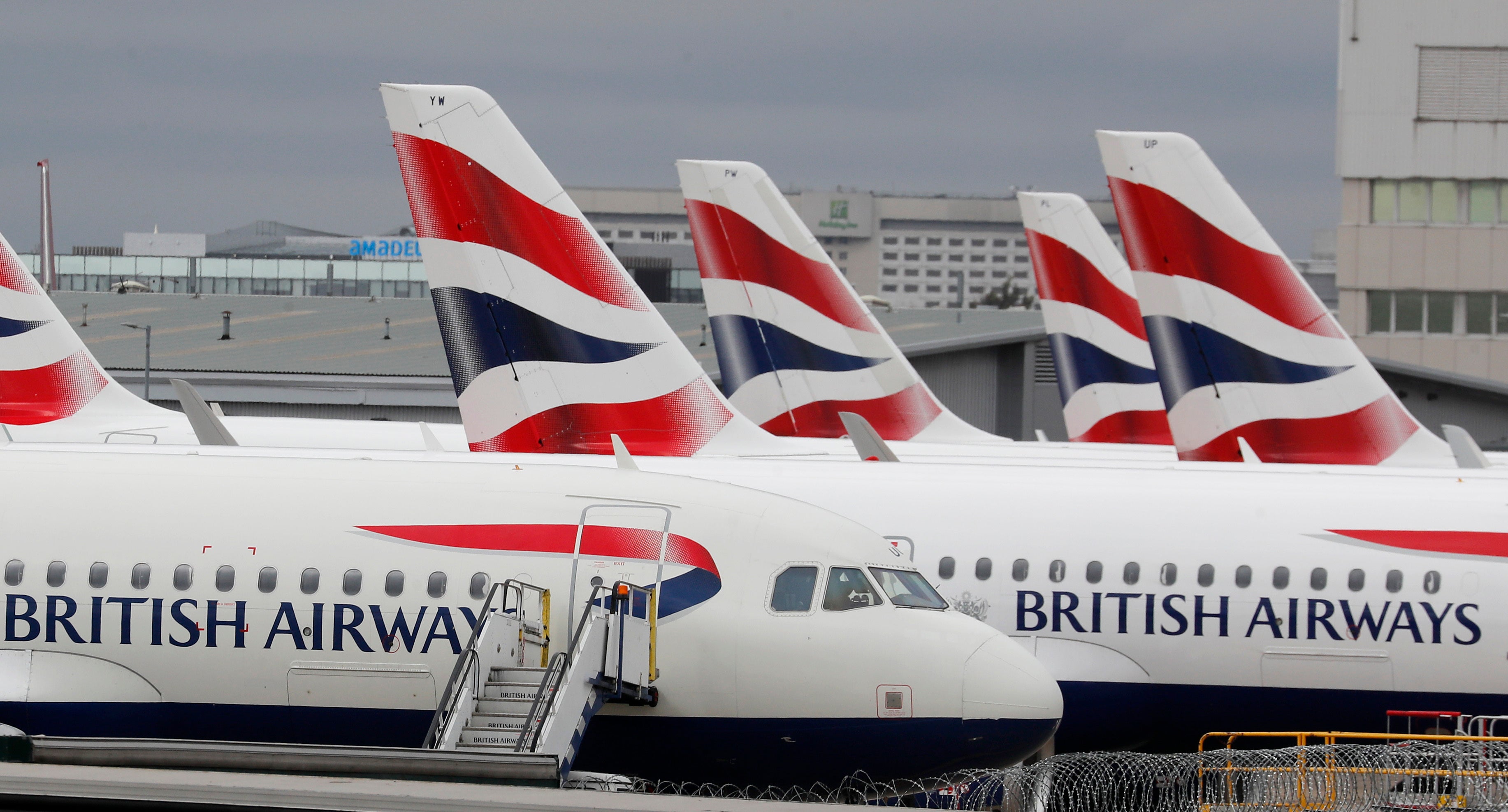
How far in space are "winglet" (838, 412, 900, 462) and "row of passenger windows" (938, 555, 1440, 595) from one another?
3257 mm

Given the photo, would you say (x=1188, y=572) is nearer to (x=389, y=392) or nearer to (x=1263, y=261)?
(x=1263, y=261)

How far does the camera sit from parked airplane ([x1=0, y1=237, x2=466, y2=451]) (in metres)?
29.1

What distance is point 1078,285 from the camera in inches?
1497

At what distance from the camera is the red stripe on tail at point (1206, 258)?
23.4 m

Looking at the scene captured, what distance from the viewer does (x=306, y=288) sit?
94625mm

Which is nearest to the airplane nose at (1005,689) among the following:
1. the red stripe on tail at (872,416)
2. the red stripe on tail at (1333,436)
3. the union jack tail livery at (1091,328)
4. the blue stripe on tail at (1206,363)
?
the red stripe on tail at (1333,436)

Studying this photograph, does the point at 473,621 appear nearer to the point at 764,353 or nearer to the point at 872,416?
the point at 764,353

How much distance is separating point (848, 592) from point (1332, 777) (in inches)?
202

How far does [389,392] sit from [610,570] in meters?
36.7

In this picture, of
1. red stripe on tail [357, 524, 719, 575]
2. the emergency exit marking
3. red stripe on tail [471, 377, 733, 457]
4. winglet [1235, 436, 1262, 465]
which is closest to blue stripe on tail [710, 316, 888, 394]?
red stripe on tail [471, 377, 733, 457]

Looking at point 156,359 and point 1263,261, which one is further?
point 156,359

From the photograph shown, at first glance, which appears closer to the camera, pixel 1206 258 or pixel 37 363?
pixel 1206 258

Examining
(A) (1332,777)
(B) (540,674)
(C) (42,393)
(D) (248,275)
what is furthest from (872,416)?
(D) (248,275)

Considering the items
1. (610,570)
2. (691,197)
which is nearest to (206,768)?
(610,570)
